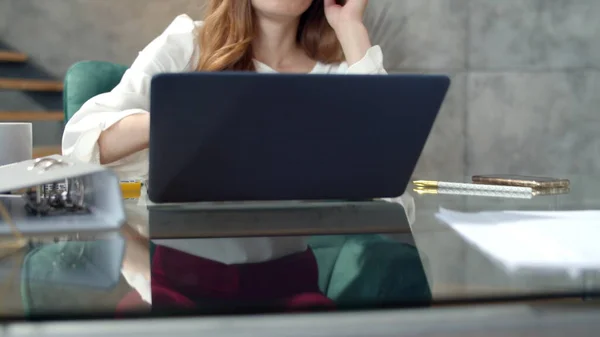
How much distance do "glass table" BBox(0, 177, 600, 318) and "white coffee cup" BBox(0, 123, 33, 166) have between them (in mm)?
308

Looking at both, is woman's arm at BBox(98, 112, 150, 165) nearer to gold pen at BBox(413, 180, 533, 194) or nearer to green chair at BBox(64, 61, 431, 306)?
gold pen at BBox(413, 180, 533, 194)

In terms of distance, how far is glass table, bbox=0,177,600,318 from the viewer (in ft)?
1.12

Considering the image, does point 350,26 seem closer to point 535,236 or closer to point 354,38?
point 354,38

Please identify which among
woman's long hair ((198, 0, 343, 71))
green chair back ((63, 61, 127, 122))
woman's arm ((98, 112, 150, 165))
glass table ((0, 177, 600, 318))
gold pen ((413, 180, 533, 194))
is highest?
woman's long hair ((198, 0, 343, 71))

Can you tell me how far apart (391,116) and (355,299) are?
1.13 ft

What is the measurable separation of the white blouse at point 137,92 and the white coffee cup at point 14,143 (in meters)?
0.18

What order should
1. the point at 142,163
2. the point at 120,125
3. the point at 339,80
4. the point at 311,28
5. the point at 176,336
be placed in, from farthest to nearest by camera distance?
the point at 311,28 → the point at 142,163 → the point at 120,125 → the point at 339,80 → the point at 176,336

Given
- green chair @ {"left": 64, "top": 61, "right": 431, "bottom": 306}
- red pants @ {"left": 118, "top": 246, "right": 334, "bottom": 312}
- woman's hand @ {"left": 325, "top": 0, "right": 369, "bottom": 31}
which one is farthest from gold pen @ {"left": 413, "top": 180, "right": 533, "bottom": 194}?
woman's hand @ {"left": 325, "top": 0, "right": 369, "bottom": 31}

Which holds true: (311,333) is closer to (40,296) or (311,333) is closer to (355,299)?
(355,299)

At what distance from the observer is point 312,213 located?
72 cm

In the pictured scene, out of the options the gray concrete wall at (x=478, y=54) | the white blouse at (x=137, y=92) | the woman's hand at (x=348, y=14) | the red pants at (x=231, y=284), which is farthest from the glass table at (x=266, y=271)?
the gray concrete wall at (x=478, y=54)

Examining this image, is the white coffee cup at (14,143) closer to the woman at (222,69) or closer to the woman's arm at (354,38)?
the woman at (222,69)

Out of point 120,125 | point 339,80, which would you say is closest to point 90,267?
point 339,80

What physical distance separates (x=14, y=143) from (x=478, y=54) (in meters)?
2.34
